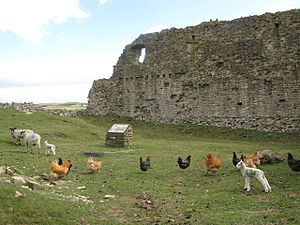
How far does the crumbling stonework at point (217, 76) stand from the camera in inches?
1528

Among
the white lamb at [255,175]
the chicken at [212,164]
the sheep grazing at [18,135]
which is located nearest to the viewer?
the white lamb at [255,175]

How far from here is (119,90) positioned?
167 ft

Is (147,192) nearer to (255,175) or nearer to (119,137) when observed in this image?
(255,175)

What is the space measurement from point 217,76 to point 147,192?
88.4 ft

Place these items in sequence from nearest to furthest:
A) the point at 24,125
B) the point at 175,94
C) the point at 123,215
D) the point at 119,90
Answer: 1. the point at 123,215
2. the point at 24,125
3. the point at 175,94
4. the point at 119,90

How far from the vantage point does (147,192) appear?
1677 cm

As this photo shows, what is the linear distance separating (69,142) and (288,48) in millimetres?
19667

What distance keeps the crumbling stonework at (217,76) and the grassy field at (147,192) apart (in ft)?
31.0

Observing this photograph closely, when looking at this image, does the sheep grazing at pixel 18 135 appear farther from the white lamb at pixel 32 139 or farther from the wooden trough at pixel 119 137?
the wooden trough at pixel 119 137

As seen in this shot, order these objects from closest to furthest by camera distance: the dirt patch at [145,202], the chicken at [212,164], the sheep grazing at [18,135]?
the dirt patch at [145,202] → the chicken at [212,164] → the sheep grazing at [18,135]

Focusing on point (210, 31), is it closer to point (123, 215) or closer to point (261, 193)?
point (261, 193)

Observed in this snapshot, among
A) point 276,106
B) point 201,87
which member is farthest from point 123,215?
point 201,87

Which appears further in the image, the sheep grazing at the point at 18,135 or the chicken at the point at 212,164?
Answer: the sheep grazing at the point at 18,135

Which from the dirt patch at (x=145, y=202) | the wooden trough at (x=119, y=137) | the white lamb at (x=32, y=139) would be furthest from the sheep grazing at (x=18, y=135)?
the dirt patch at (x=145, y=202)
